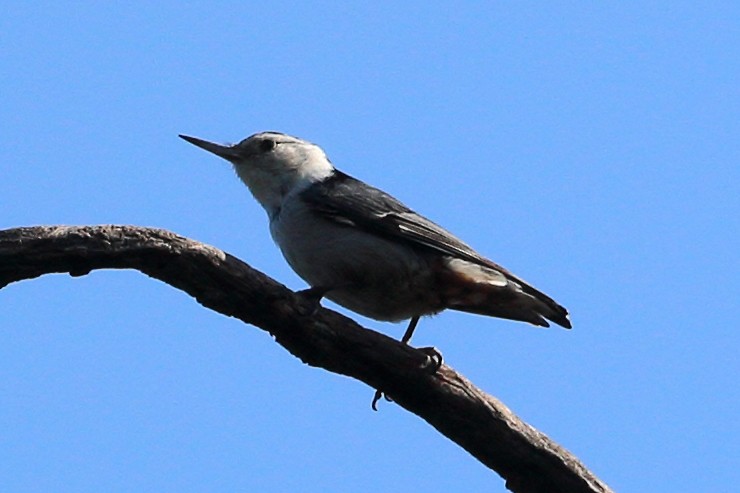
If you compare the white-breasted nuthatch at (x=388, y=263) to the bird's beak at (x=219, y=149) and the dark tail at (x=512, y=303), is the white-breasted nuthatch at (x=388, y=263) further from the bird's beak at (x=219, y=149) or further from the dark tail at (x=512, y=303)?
the bird's beak at (x=219, y=149)

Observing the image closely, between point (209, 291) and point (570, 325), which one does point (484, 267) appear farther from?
point (209, 291)

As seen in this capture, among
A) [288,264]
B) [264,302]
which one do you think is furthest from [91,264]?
[288,264]

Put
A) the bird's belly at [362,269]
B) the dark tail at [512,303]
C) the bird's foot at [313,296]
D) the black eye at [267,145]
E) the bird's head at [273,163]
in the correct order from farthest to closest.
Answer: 1. the black eye at [267,145]
2. the bird's head at [273,163]
3. the dark tail at [512,303]
4. the bird's belly at [362,269]
5. the bird's foot at [313,296]

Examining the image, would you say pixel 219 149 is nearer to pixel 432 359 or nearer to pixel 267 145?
pixel 267 145

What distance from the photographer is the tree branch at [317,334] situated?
514cm

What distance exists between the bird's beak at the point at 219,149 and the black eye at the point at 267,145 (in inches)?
7.3

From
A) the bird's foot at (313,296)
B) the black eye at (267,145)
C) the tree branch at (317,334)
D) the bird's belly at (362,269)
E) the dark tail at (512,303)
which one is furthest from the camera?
the black eye at (267,145)

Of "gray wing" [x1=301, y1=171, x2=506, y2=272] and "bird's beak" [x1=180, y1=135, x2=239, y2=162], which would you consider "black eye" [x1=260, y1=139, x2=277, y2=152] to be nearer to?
"bird's beak" [x1=180, y1=135, x2=239, y2=162]

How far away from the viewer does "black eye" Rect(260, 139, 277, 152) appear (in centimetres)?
775

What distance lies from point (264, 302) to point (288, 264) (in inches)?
57.3

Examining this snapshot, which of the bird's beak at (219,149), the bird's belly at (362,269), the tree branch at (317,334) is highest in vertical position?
the bird's beak at (219,149)

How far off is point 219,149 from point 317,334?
2.52 meters

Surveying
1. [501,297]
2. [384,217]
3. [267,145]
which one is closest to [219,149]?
[267,145]

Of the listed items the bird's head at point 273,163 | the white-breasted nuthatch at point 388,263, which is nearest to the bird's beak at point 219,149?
the bird's head at point 273,163
